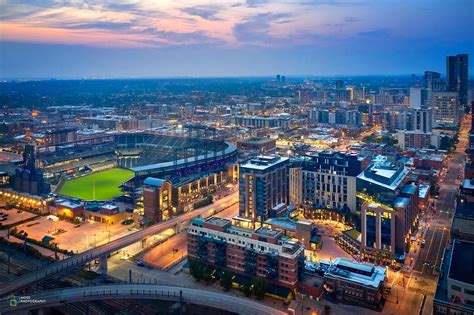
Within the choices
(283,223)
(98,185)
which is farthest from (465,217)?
(98,185)

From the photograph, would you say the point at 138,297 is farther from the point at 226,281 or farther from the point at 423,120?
the point at 423,120

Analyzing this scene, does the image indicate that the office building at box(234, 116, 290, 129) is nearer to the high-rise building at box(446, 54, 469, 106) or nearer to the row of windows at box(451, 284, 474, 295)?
the high-rise building at box(446, 54, 469, 106)

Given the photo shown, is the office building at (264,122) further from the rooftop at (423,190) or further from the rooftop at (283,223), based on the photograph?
the rooftop at (283,223)

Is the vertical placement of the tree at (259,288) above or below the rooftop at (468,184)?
below

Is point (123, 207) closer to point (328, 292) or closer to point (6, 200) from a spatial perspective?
point (6, 200)

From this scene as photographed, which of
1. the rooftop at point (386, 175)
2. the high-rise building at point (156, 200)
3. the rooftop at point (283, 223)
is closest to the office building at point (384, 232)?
the rooftop at point (386, 175)

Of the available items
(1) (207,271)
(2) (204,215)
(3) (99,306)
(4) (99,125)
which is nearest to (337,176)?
(2) (204,215)
